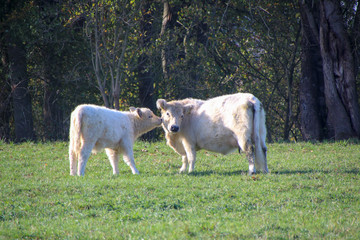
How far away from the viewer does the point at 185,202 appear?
27.6 ft

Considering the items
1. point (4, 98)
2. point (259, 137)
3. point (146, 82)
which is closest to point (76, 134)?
point (259, 137)

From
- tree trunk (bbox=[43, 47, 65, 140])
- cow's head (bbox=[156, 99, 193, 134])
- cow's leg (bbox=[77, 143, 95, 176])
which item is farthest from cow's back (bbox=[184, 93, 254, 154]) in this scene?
tree trunk (bbox=[43, 47, 65, 140])

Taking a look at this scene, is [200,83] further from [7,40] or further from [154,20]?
[7,40]

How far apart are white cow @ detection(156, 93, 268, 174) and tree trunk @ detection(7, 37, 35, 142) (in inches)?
426

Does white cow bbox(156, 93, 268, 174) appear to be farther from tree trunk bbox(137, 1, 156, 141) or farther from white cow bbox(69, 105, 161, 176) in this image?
tree trunk bbox(137, 1, 156, 141)

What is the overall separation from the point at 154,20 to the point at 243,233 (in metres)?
18.5

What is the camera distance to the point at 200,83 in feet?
75.7

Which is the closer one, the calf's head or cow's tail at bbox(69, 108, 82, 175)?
cow's tail at bbox(69, 108, 82, 175)

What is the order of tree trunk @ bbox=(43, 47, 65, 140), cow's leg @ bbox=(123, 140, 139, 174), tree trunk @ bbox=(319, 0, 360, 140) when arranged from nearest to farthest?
cow's leg @ bbox=(123, 140, 139, 174), tree trunk @ bbox=(319, 0, 360, 140), tree trunk @ bbox=(43, 47, 65, 140)

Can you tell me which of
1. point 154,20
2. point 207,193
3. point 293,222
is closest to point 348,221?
point 293,222

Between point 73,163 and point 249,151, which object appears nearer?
point 249,151

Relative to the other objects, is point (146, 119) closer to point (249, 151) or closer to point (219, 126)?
point (219, 126)

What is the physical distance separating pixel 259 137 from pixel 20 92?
13.8 m

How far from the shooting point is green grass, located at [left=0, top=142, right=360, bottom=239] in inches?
269
